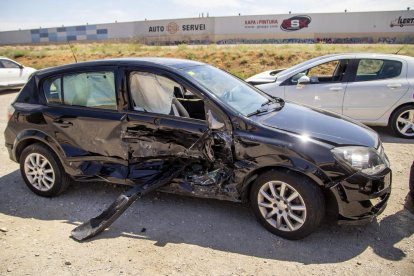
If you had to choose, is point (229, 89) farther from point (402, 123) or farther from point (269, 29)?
point (269, 29)

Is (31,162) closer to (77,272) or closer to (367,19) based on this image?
(77,272)

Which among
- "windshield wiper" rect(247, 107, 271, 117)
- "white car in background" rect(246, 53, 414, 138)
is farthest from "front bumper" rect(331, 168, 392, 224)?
"white car in background" rect(246, 53, 414, 138)

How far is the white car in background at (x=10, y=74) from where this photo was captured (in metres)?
14.2

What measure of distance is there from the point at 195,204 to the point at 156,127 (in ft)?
3.48

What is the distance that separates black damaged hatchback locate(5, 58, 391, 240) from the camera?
11.2 ft

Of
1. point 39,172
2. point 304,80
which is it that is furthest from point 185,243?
point 304,80

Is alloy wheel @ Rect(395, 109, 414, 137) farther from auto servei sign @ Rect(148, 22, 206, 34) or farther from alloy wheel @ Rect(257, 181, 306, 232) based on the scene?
auto servei sign @ Rect(148, 22, 206, 34)

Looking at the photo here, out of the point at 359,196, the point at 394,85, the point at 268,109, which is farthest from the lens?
the point at 394,85

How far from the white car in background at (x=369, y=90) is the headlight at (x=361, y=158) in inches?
149

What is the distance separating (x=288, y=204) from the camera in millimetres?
3508

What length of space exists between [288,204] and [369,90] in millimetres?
4422

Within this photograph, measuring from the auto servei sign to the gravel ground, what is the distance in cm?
4588

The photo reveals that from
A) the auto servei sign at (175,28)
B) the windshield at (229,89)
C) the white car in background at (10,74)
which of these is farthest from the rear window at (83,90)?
the auto servei sign at (175,28)

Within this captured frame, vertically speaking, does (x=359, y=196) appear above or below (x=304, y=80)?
below
